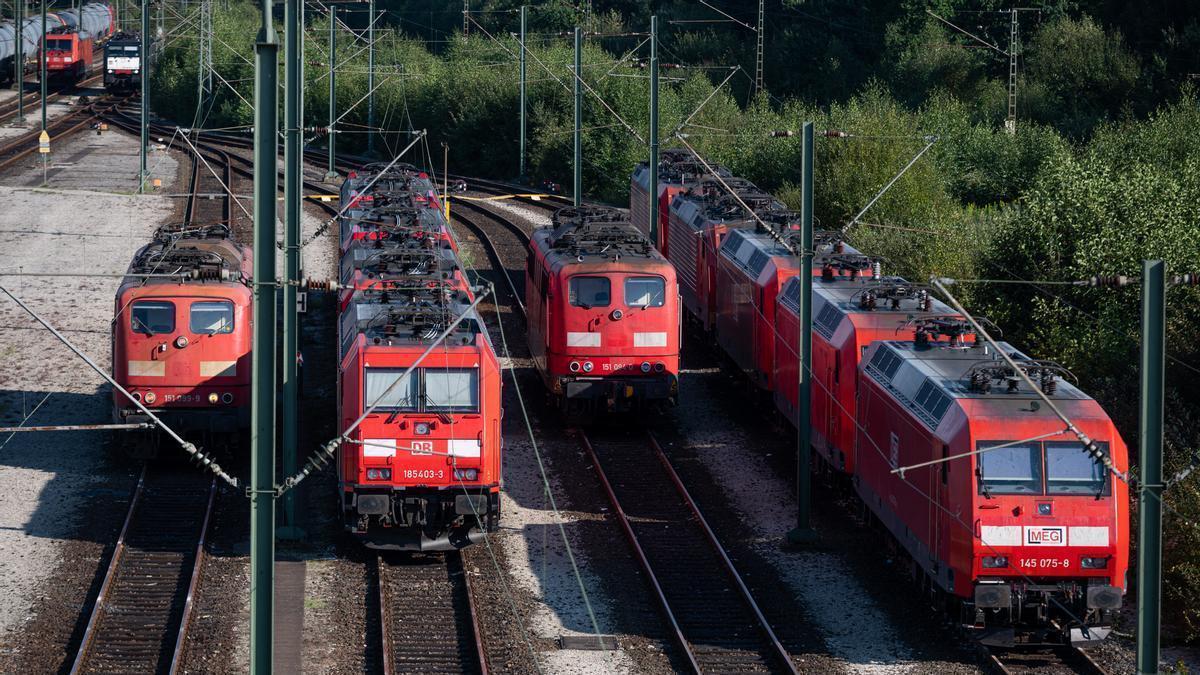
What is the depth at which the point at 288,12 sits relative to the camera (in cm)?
2234

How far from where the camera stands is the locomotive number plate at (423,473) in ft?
71.2

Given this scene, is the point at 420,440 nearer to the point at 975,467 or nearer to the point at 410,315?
the point at 410,315

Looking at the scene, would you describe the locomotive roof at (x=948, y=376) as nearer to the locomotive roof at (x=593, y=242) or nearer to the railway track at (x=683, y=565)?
the railway track at (x=683, y=565)

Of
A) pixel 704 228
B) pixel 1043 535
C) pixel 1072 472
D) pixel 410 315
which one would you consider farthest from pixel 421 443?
pixel 704 228

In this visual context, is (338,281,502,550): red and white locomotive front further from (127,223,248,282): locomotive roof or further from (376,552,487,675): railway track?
(127,223,248,282): locomotive roof

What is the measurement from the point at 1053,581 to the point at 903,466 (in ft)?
9.31

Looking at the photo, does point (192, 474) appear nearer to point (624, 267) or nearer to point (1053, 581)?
point (624, 267)

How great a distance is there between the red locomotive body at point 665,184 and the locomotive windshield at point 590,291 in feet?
34.2

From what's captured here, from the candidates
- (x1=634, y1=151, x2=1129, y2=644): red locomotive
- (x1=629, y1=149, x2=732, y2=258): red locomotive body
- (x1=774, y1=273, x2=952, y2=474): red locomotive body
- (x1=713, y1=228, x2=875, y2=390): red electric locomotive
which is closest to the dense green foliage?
(x1=634, y1=151, x2=1129, y2=644): red locomotive

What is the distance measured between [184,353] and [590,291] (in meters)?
6.88

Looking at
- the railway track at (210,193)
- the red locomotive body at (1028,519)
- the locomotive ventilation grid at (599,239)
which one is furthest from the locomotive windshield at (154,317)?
the railway track at (210,193)

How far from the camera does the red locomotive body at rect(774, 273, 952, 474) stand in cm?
2439

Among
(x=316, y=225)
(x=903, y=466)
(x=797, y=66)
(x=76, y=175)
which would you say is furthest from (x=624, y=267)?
(x=797, y=66)

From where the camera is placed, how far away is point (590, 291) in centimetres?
2827
